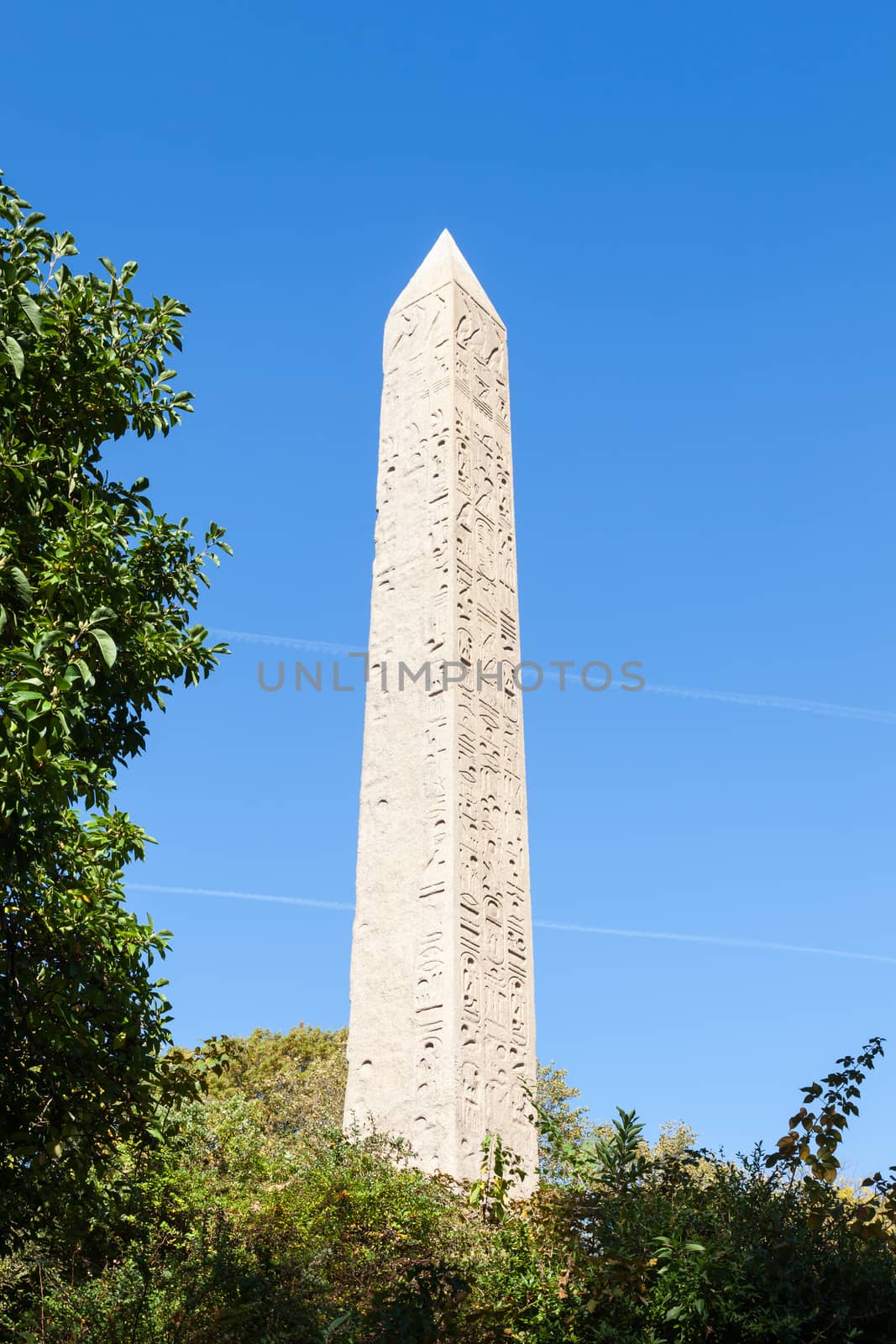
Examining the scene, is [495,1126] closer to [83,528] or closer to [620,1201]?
[620,1201]

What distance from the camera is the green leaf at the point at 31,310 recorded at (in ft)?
21.3

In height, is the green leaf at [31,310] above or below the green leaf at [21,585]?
above

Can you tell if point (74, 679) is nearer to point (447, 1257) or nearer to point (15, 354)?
point (15, 354)

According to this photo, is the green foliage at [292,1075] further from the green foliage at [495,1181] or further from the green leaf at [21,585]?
the green leaf at [21,585]

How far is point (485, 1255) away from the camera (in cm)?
841

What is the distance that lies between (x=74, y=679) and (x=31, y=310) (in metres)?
1.87

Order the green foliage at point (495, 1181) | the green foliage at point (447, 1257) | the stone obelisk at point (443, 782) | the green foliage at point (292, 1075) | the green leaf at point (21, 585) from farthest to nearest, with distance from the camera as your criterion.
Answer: the green foliage at point (292, 1075), the stone obelisk at point (443, 782), the green foliage at point (495, 1181), the green leaf at point (21, 585), the green foliage at point (447, 1257)

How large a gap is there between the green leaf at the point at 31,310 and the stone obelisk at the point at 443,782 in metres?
6.44

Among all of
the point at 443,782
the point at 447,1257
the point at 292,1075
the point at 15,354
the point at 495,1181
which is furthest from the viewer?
the point at 292,1075

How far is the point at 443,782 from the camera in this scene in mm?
12094

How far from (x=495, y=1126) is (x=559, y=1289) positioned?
4409 millimetres

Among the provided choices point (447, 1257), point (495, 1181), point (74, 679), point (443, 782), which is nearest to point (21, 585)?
point (74, 679)

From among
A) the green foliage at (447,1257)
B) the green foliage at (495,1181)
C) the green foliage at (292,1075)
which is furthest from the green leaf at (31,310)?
the green foliage at (292,1075)

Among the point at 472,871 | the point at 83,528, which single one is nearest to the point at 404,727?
the point at 472,871
